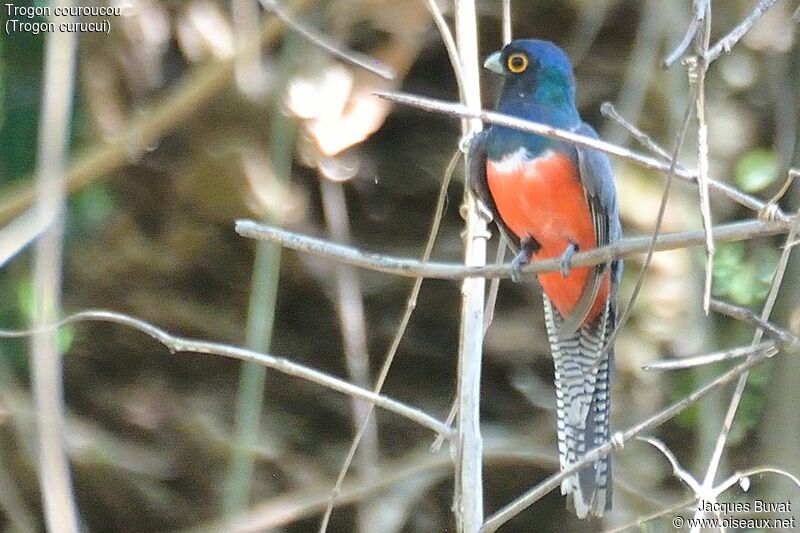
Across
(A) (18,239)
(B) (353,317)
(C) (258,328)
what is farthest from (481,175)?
(A) (18,239)

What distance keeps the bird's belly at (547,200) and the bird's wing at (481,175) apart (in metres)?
0.02

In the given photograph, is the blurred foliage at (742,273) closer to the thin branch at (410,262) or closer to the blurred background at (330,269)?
the blurred background at (330,269)

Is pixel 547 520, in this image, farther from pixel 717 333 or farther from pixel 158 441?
pixel 158 441

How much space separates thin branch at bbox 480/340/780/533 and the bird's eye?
1.74 metres

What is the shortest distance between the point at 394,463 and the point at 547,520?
74 cm

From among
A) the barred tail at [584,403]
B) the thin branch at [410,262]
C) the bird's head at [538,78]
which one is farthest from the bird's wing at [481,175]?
the thin branch at [410,262]

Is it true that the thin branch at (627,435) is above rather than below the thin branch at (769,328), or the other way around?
below

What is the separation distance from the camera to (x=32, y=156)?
11.3ft

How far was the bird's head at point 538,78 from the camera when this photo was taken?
3.28m

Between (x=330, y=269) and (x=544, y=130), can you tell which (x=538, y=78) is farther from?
(x=544, y=130)

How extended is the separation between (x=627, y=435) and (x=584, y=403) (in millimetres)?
1361

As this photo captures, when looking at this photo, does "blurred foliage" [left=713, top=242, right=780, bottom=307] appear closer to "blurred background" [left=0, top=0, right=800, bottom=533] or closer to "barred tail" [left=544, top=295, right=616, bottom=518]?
"blurred background" [left=0, top=0, right=800, bottom=533]

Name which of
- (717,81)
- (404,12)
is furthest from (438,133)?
(717,81)

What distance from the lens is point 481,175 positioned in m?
3.17
